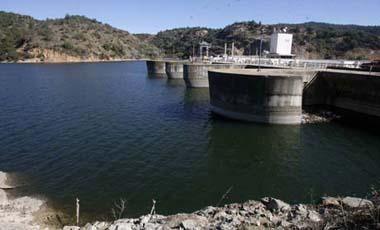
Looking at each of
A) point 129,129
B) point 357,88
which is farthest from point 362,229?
point 357,88

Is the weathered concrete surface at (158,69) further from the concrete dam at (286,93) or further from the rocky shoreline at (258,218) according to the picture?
the rocky shoreline at (258,218)

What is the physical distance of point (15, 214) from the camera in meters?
12.8

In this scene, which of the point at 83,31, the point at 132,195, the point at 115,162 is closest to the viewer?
the point at 132,195

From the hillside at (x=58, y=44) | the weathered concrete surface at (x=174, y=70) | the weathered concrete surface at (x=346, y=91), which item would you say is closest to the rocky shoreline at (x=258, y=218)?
the weathered concrete surface at (x=346, y=91)

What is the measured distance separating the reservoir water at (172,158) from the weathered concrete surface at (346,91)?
495 centimetres

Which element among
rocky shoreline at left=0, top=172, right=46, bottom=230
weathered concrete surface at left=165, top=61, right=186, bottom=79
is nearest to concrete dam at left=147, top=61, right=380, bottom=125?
rocky shoreline at left=0, top=172, right=46, bottom=230

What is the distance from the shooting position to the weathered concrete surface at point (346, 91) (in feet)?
99.8

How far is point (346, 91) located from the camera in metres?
34.2

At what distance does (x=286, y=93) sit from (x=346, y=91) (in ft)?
37.8

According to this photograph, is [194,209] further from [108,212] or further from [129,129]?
[129,129]

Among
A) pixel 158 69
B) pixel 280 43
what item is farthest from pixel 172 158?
pixel 280 43

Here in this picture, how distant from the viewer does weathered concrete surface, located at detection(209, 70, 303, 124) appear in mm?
27305

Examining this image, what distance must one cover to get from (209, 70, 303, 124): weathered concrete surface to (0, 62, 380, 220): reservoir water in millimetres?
1164

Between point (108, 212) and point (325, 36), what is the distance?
173419 millimetres
